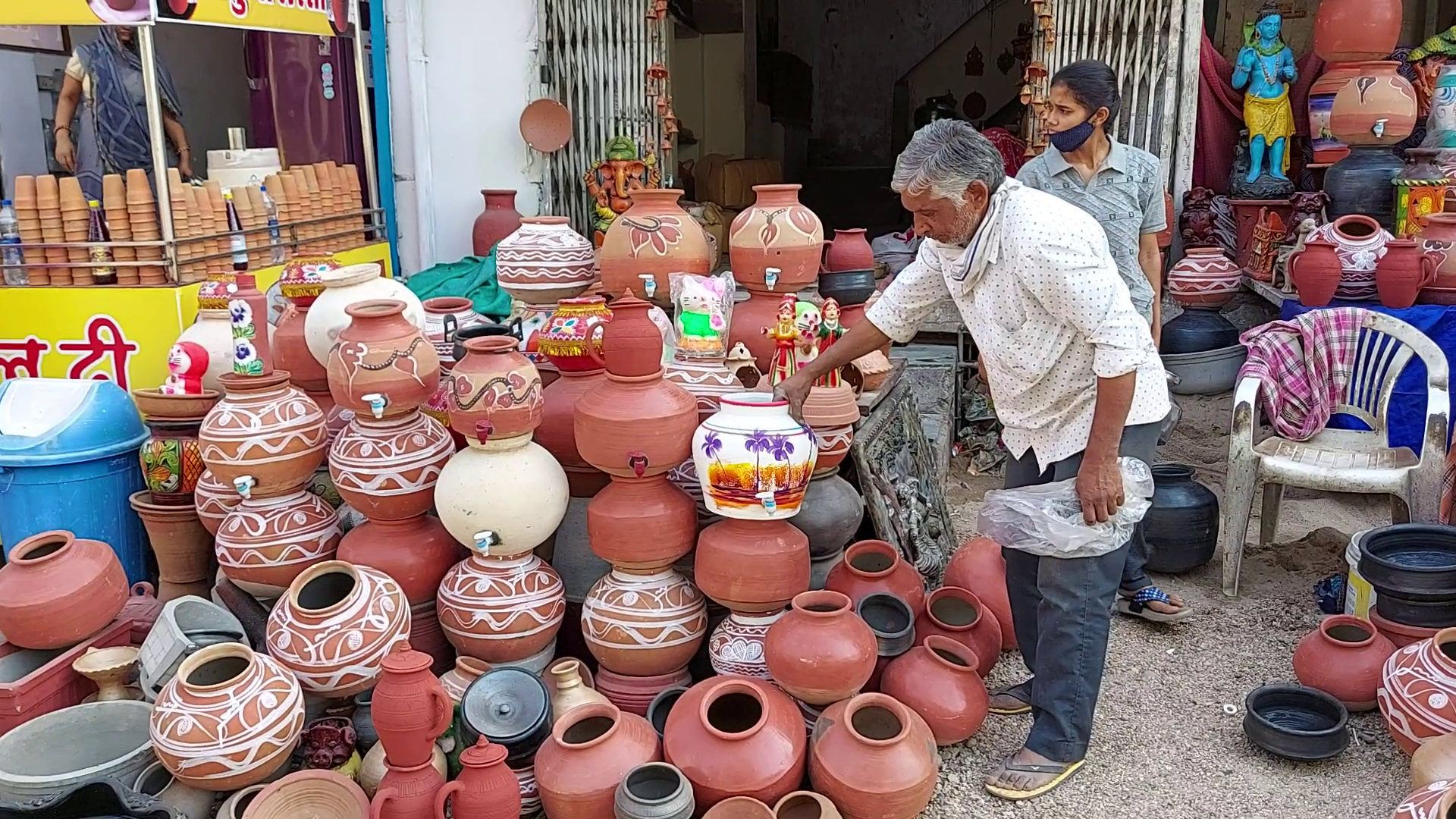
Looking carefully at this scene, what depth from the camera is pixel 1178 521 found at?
13.1ft

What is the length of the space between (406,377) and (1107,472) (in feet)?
6.15

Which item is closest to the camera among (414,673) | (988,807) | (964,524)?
(414,673)

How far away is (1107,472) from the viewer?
244 cm

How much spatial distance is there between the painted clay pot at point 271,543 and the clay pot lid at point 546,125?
11.3ft

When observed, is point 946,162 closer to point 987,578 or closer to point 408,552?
point 987,578

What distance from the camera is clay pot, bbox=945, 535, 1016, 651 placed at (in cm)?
333

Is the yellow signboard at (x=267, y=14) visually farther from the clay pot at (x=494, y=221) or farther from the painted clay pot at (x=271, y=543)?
A: the painted clay pot at (x=271, y=543)

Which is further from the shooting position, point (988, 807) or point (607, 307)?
point (607, 307)

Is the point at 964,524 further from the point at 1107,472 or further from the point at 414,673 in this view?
the point at 414,673

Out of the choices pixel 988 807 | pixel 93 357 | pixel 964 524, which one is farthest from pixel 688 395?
pixel 93 357

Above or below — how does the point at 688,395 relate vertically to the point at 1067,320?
below

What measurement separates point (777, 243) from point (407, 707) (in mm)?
1919

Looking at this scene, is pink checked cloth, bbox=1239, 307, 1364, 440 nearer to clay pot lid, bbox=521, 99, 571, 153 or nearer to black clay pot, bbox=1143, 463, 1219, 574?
black clay pot, bbox=1143, 463, 1219, 574

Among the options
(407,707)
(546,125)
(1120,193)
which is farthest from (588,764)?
(546,125)
